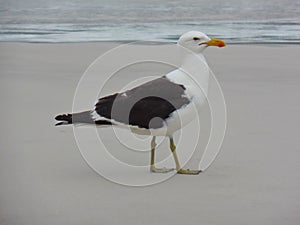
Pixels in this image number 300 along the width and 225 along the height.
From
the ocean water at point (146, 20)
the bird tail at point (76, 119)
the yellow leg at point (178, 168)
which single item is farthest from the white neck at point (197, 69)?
the ocean water at point (146, 20)

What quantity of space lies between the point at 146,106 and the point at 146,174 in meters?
0.43

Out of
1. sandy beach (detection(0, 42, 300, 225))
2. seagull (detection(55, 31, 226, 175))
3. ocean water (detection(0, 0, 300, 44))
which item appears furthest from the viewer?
ocean water (detection(0, 0, 300, 44))

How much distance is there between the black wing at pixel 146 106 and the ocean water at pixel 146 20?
18.6ft

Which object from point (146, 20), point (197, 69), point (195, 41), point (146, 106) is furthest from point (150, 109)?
point (146, 20)

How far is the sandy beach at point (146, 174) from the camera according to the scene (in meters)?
3.95

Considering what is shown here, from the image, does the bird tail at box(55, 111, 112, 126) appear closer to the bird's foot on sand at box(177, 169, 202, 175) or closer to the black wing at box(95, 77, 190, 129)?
the black wing at box(95, 77, 190, 129)

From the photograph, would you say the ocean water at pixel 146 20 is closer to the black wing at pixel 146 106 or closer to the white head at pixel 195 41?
the white head at pixel 195 41

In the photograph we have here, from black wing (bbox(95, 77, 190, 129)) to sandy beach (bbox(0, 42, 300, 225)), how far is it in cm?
37

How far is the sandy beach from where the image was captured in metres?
3.95

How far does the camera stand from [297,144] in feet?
17.3

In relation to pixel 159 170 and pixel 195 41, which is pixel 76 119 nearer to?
pixel 159 170

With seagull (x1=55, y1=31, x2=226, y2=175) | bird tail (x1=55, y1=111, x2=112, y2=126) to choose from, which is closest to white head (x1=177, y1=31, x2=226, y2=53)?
seagull (x1=55, y1=31, x2=226, y2=175)

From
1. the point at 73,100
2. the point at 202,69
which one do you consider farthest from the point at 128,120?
the point at 73,100

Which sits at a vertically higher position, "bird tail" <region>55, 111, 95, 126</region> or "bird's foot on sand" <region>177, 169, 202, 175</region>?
"bird tail" <region>55, 111, 95, 126</region>
